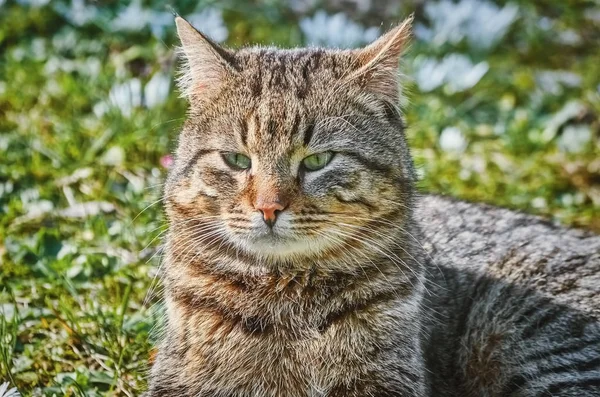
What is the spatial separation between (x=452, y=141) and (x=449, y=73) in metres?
0.88

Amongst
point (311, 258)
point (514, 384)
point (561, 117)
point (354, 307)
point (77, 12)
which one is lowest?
point (514, 384)

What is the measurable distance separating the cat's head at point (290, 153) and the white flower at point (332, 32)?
3.35 m

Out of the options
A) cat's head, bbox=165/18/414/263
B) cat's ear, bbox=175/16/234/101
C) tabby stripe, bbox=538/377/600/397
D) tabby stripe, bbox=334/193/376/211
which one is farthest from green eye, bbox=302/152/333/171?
tabby stripe, bbox=538/377/600/397

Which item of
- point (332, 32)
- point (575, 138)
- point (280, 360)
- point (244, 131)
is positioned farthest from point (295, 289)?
point (332, 32)

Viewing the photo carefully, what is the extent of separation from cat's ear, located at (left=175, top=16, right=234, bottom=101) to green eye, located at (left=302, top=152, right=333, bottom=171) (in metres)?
0.49

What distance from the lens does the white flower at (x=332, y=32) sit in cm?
675

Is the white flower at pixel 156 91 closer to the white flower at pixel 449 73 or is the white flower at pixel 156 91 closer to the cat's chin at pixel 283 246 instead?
the white flower at pixel 449 73

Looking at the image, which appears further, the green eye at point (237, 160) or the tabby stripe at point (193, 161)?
the tabby stripe at point (193, 161)

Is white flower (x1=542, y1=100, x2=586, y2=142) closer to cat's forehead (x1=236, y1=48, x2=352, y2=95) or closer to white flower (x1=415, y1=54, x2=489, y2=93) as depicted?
white flower (x1=415, y1=54, x2=489, y2=93)

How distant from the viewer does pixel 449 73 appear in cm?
657

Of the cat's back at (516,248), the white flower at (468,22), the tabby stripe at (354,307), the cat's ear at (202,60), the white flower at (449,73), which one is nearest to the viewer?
the tabby stripe at (354,307)

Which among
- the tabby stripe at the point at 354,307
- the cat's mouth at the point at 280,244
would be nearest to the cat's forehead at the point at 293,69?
the cat's mouth at the point at 280,244

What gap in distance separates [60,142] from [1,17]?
194cm

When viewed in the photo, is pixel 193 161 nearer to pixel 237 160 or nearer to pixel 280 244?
pixel 237 160
